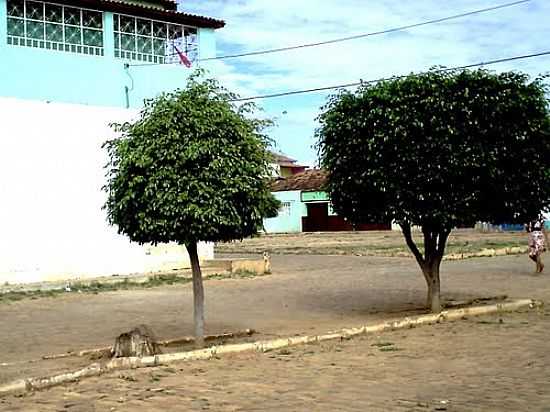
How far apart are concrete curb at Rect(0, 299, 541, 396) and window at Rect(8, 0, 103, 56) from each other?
67.5 ft

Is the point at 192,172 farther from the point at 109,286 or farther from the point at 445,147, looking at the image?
the point at 109,286

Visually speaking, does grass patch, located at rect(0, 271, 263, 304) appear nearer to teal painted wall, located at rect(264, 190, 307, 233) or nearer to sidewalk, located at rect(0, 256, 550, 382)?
sidewalk, located at rect(0, 256, 550, 382)

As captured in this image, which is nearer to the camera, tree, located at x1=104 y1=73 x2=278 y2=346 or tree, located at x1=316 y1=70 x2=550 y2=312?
tree, located at x1=104 y1=73 x2=278 y2=346

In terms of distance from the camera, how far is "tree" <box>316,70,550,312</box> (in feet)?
43.4

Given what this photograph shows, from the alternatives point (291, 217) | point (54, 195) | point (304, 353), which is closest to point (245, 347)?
point (304, 353)

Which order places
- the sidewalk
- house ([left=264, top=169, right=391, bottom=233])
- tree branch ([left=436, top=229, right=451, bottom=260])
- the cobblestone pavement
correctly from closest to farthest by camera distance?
the cobblestone pavement → the sidewalk → tree branch ([left=436, top=229, right=451, bottom=260]) → house ([left=264, top=169, right=391, bottom=233])

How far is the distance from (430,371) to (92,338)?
574 centimetres

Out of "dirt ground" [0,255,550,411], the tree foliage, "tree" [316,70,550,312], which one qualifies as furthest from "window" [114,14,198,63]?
the tree foliage

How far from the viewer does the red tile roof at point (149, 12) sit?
30.8 meters

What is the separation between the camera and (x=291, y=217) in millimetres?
66312

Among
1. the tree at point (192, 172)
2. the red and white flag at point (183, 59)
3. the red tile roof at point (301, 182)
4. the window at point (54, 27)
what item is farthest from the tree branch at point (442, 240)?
the red tile roof at point (301, 182)

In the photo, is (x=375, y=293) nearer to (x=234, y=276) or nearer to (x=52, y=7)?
(x=234, y=276)

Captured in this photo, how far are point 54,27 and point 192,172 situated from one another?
2164 centimetres

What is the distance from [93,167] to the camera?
2364cm
